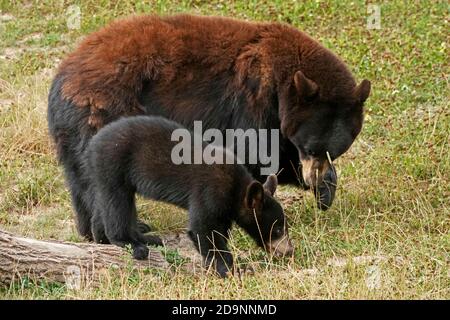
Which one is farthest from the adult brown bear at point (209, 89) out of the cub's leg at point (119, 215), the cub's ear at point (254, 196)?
the cub's ear at point (254, 196)

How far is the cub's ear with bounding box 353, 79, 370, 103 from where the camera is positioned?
8695 millimetres

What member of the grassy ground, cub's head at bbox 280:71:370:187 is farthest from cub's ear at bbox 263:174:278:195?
cub's head at bbox 280:71:370:187

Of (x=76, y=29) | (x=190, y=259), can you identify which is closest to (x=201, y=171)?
(x=190, y=259)

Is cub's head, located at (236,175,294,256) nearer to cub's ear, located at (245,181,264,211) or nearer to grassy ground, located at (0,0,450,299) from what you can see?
cub's ear, located at (245,181,264,211)

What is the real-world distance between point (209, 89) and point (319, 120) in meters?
1.02

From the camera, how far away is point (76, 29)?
46.4ft

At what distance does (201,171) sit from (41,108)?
4132 millimetres

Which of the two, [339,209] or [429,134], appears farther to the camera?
[429,134]

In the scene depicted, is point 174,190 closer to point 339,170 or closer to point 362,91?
point 362,91

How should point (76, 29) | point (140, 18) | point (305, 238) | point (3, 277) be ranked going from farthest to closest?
point (76, 29), point (140, 18), point (305, 238), point (3, 277)

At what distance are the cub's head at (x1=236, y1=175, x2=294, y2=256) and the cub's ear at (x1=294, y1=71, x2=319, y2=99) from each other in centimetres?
99

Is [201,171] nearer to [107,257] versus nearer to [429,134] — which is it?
[107,257]

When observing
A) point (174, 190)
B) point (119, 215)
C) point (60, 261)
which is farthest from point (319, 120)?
point (60, 261)

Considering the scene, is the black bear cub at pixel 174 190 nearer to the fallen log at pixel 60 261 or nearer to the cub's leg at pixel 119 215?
the cub's leg at pixel 119 215
